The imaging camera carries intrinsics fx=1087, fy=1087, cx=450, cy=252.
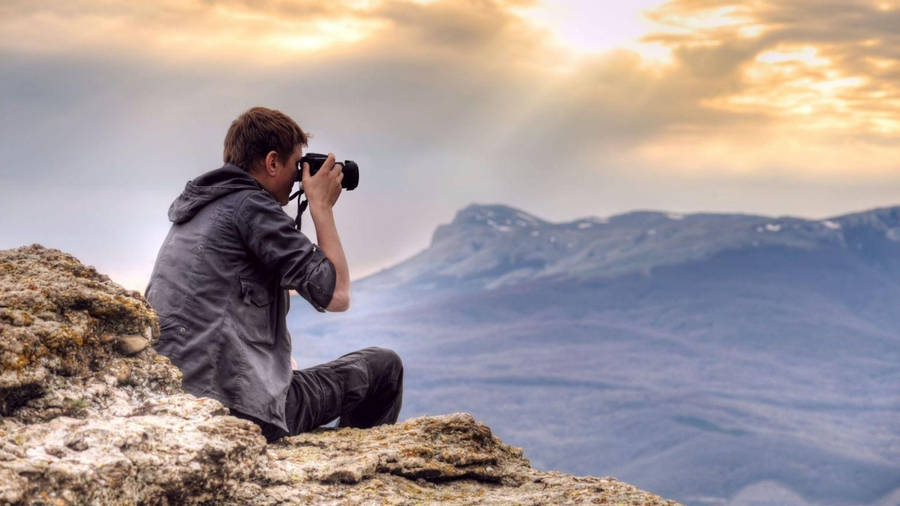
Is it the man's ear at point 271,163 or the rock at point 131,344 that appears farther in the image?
the man's ear at point 271,163

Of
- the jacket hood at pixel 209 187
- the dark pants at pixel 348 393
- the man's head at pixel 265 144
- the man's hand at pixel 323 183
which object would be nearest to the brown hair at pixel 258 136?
the man's head at pixel 265 144

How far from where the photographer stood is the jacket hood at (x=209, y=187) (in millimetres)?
7152

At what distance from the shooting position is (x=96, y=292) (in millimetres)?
5824

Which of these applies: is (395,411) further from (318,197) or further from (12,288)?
(12,288)

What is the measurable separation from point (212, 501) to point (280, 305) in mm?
2083

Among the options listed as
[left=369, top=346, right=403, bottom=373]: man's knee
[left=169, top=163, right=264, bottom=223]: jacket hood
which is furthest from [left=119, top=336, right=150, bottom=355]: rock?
[left=369, top=346, right=403, bottom=373]: man's knee

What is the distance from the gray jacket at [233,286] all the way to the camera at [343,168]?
49cm

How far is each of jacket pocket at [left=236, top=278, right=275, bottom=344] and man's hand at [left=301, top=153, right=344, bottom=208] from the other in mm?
756

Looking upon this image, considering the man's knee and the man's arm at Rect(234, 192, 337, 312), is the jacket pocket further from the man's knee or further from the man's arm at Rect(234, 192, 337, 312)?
the man's knee

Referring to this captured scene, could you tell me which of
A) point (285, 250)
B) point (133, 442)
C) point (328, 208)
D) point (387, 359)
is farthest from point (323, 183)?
point (133, 442)

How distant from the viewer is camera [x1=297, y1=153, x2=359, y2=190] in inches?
298

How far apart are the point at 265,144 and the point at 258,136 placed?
0.07m

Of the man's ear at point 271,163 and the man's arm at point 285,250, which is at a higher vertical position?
the man's ear at point 271,163

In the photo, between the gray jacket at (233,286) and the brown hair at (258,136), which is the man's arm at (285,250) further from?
the brown hair at (258,136)
